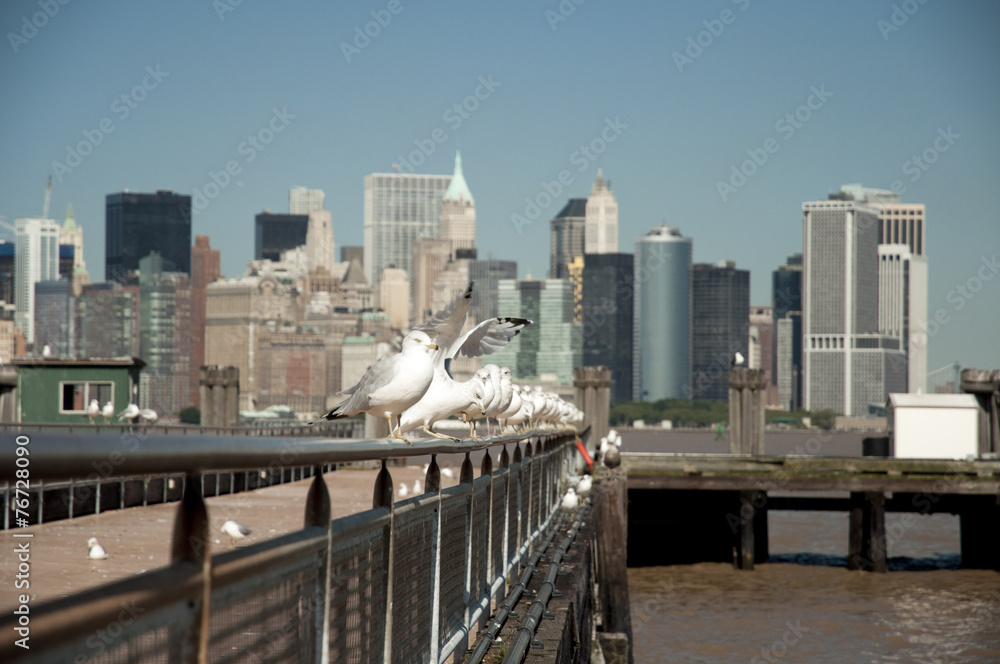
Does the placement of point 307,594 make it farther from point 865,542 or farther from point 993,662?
point 865,542

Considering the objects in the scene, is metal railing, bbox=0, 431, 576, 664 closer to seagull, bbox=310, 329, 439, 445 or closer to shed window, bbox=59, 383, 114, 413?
seagull, bbox=310, 329, 439, 445

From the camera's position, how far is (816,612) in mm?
25359

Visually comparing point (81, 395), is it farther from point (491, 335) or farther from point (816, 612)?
point (491, 335)

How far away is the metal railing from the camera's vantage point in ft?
5.69

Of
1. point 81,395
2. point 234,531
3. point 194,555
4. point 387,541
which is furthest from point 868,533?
point 194,555

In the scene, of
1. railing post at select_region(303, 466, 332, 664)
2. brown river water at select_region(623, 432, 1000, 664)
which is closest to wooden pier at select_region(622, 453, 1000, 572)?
brown river water at select_region(623, 432, 1000, 664)

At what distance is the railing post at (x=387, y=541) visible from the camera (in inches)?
156

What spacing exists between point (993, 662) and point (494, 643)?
17562 mm

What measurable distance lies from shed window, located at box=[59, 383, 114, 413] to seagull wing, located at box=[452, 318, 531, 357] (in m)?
19.7

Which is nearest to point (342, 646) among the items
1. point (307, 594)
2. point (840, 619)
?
point (307, 594)

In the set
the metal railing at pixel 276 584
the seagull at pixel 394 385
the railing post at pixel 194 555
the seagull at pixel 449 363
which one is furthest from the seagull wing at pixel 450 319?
the railing post at pixel 194 555

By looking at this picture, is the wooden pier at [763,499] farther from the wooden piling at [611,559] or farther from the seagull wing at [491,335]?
the seagull wing at [491,335]

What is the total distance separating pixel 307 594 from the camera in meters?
2.95

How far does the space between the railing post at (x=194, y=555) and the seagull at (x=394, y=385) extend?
158 inches
